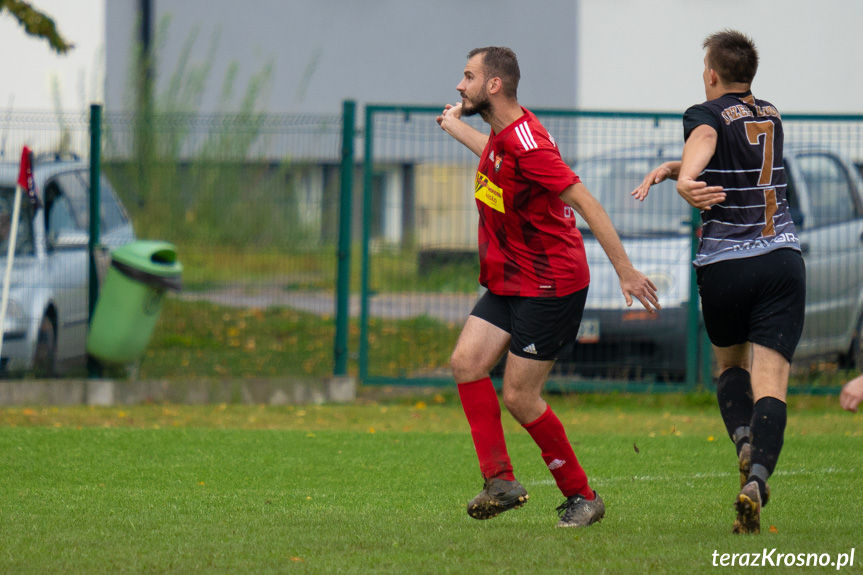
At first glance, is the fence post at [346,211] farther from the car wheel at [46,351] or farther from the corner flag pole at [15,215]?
the corner flag pole at [15,215]

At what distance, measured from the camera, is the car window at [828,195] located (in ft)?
30.7

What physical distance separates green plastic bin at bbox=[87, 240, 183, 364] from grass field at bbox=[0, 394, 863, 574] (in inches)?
26.1

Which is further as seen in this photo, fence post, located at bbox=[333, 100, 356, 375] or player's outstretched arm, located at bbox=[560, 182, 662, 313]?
fence post, located at bbox=[333, 100, 356, 375]

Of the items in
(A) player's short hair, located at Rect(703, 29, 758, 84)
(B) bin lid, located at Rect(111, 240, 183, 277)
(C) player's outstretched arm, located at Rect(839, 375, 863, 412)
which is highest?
(A) player's short hair, located at Rect(703, 29, 758, 84)

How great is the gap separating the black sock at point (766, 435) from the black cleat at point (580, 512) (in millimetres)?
720

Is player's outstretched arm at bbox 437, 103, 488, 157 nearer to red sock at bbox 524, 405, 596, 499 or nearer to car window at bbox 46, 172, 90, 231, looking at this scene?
red sock at bbox 524, 405, 596, 499

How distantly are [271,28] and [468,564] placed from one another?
982 inches

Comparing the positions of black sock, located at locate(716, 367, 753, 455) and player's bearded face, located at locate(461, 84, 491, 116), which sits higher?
player's bearded face, located at locate(461, 84, 491, 116)

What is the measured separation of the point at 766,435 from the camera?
4223 millimetres

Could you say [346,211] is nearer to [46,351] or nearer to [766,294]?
[46,351]

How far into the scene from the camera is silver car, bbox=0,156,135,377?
30.2 ft

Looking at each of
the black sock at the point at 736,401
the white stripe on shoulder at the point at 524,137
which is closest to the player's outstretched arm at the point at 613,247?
the white stripe on shoulder at the point at 524,137

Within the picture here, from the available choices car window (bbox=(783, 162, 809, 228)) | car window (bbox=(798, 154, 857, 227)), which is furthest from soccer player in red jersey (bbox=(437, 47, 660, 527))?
car window (bbox=(798, 154, 857, 227))

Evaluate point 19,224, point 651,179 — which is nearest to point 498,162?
point 651,179
